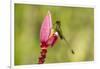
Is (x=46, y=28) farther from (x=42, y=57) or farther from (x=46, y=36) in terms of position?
(x=42, y=57)

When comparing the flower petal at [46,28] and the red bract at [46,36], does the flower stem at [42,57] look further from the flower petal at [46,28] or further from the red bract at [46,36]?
the flower petal at [46,28]

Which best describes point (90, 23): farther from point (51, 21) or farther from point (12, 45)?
point (12, 45)

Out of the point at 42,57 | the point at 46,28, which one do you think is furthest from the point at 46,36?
the point at 42,57

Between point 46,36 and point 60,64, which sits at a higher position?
point 46,36

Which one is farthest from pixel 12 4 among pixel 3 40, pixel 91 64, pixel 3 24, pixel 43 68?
pixel 91 64

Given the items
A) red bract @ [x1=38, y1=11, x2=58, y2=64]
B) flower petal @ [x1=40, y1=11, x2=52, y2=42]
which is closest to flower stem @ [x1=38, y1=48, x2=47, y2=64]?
red bract @ [x1=38, y1=11, x2=58, y2=64]

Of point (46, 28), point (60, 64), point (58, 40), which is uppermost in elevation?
point (46, 28)

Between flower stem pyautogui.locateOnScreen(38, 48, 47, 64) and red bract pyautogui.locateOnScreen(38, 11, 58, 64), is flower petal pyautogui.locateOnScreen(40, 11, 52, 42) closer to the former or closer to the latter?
red bract pyautogui.locateOnScreen(38, 11, 58, 64)

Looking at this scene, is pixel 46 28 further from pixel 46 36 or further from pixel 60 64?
pixel 60 64
